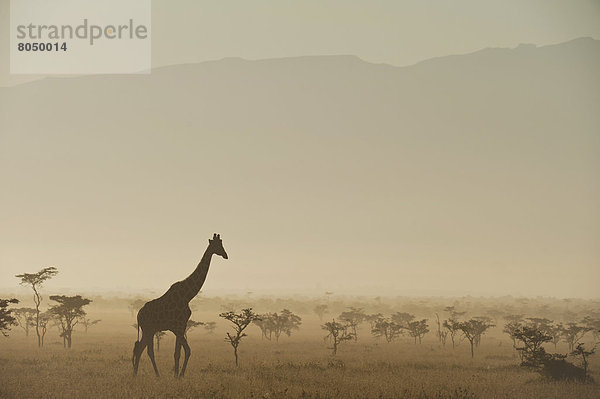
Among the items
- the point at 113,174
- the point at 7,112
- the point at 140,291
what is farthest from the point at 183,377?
the point at 113,174

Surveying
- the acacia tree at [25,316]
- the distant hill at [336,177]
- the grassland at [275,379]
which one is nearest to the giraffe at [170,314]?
the grassland at [275,379]

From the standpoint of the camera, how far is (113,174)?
17012 cm

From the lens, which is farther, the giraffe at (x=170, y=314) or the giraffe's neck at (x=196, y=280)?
the giraffe's neck at (x=196, y=280)

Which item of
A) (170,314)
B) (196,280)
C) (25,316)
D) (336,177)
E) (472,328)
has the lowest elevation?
(472,328)

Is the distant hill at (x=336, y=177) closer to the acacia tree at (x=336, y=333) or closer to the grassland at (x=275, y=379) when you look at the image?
the acacia tree at (x=336, y=333)

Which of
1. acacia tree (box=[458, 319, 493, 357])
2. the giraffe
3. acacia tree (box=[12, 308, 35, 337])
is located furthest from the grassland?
acacia tree (box=[12, 308, 35, 337])

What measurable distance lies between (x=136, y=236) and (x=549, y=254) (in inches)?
3358

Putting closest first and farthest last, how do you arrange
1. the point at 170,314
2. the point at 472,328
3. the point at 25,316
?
the point at 170,314
the point at 472,328
the point at 25,316

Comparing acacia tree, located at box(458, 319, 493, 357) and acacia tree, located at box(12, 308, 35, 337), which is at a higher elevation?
acacia tree, located at box(12, 308, 35, 337)

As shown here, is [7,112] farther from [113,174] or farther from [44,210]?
[113,174]

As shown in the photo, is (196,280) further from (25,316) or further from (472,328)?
(25,316)

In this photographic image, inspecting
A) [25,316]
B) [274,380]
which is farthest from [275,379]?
[25,316]

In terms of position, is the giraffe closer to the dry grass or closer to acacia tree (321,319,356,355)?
the dry grass

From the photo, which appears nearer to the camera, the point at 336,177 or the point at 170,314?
the point at 170,314
